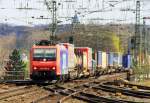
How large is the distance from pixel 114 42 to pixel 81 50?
2572 inches

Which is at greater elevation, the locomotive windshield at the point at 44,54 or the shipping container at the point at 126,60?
the locomotive windshield at the point at 44,54

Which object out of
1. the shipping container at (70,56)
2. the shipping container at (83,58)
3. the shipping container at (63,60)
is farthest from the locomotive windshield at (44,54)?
the shipping container at (83,58)

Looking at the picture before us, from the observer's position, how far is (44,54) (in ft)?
117

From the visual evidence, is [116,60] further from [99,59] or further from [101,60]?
[99,59]

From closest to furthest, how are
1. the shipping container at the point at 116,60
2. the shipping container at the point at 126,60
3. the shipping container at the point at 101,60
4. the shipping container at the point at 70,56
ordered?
the shipping container at the point at 70,56
the shipping container at the point at 101,60
the shipping container at the point at 116,60
the shipping container at the point at 126,60

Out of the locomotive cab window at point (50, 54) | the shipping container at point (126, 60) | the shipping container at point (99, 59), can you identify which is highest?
the locomotive cab window at point (50, 54)

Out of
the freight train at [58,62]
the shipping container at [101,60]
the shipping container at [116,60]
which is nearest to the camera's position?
the freight train at [58,62]

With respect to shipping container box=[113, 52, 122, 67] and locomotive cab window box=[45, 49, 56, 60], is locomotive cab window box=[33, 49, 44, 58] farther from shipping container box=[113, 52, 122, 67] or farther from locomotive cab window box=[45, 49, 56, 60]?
shipping container box=[113, 52, 122, 67]

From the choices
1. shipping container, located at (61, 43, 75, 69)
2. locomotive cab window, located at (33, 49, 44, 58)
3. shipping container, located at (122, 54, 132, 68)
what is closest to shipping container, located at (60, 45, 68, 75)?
shipping container, located at (61, 43, 75, 69)

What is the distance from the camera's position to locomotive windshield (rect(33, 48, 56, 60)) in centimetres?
3553

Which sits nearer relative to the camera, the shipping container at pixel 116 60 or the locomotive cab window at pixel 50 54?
the locomotive cab window at pixel 50 54

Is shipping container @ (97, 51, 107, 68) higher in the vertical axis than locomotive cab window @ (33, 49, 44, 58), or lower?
lower

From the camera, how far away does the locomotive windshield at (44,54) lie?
117 ft

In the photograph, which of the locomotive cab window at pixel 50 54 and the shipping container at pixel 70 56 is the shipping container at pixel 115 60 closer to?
the shipping container at pixel 70 56
